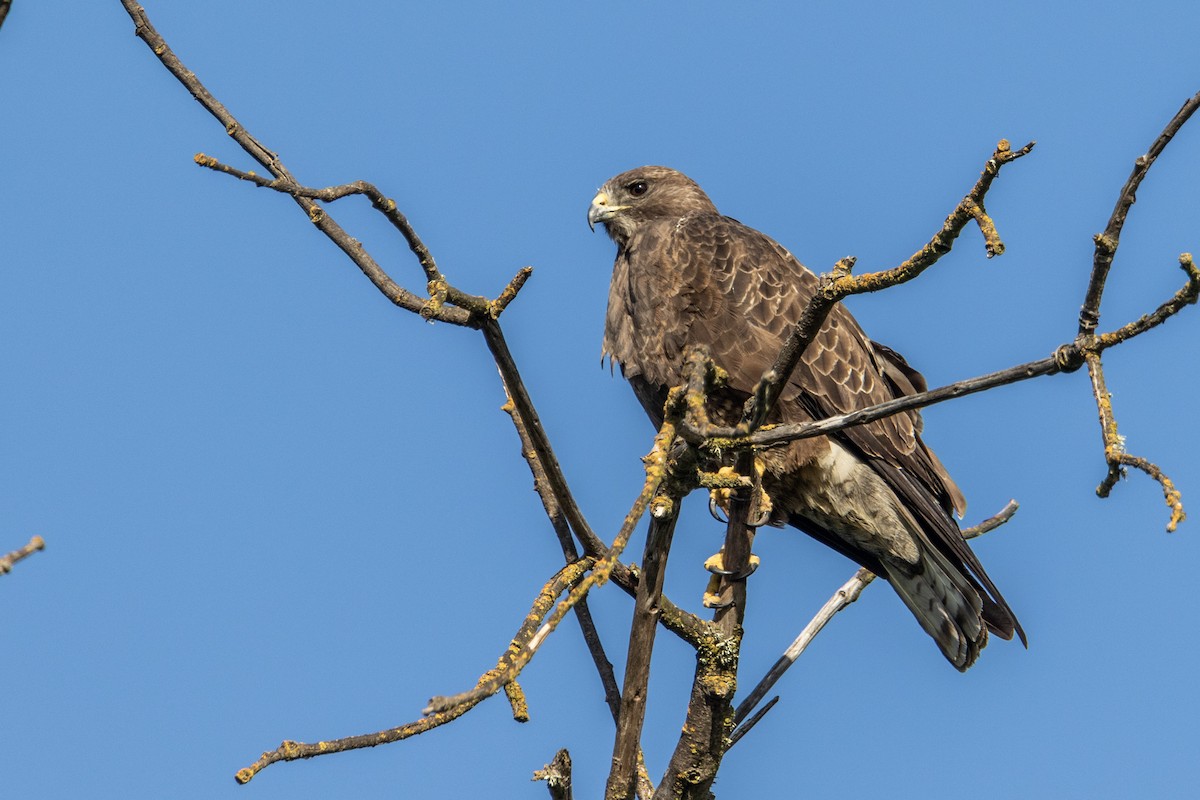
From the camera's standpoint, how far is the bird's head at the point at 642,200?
7.52m

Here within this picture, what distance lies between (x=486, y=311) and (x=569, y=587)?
93 centimetres

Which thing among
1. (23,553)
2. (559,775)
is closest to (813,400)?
(559,775)

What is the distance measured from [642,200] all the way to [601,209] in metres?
0.26

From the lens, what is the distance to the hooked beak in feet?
24.7

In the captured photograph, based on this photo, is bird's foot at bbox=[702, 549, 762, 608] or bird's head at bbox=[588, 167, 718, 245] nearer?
bird's foot at bbox=[702, 549, 762, 608]

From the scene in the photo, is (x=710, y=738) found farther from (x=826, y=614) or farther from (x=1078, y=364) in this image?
(x=1078, y=364)

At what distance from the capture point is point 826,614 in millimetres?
5129

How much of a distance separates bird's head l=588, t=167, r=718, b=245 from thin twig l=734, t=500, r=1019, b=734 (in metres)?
2.51

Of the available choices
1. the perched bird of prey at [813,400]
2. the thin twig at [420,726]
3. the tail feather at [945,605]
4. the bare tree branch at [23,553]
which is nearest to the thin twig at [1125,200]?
the thin twig at [420,726]

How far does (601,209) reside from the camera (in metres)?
7.58

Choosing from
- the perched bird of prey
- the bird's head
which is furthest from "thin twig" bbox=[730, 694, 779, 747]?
the bird's head

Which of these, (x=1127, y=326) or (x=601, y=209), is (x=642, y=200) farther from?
(x=1127, y=326)

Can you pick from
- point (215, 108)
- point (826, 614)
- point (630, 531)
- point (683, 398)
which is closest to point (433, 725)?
point (630, 531)

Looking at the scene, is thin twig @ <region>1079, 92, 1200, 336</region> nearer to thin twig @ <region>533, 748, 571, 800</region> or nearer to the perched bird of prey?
thin twig @ <region>533, 748, 571, 800</region>
